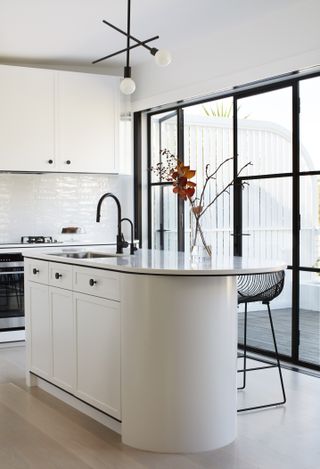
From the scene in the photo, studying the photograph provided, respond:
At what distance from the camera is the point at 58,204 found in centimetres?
689

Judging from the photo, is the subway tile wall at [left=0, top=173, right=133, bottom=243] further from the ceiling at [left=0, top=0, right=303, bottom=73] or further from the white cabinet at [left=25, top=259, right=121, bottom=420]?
the white cabinet at [left=25, top=259, right=121, bottom=420]

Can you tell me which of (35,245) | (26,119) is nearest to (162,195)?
(35,245)

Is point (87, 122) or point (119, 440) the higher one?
point (87, 122)

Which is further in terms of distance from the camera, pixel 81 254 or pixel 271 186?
pixel 271 186

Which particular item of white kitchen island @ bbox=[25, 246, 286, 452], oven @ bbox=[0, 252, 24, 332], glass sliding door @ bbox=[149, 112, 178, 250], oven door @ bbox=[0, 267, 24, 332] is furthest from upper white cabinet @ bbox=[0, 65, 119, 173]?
white kitchen island @ bbox=[25, 246, 286, 452]

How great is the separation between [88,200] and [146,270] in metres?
3.88

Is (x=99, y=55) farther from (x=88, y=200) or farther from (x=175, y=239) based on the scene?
(x=175, y=239)

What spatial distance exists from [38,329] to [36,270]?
15.8 inches

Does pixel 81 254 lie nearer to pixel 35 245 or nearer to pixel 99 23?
pixel 35 245

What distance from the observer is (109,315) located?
3594 mm

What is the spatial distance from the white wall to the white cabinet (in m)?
2.29

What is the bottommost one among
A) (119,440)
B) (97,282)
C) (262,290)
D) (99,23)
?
(119,440)

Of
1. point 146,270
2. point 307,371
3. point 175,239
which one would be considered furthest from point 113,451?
point 175,239

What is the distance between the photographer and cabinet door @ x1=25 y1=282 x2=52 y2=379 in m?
4.32
